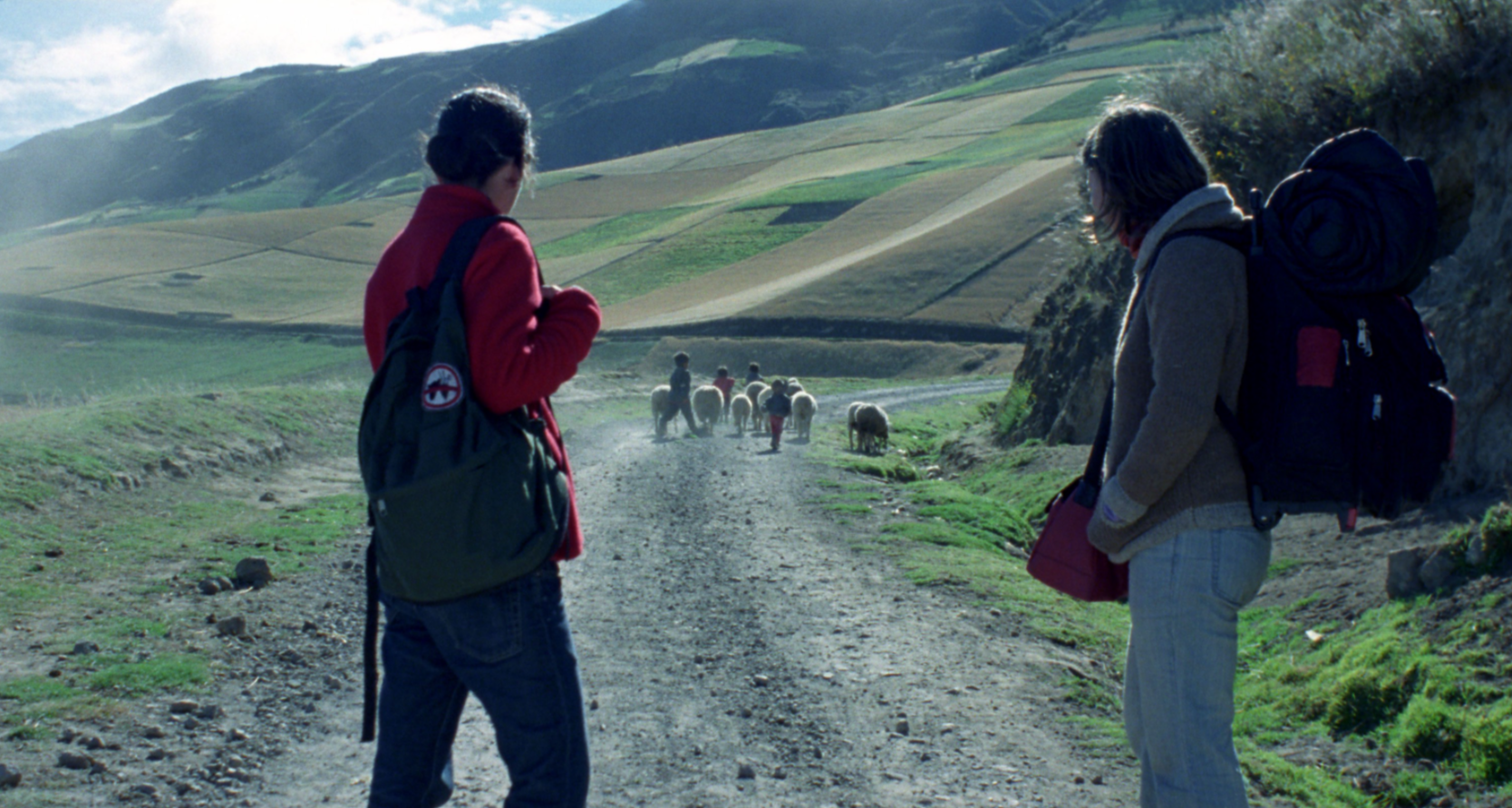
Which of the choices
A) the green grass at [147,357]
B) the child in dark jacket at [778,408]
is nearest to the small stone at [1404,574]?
the child in dark jacket at [778,408]

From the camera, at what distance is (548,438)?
279cm

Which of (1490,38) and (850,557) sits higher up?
(1490,38)

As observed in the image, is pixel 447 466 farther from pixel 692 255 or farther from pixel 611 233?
pixel 611 233

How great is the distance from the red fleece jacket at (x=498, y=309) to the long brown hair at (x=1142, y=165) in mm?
1524

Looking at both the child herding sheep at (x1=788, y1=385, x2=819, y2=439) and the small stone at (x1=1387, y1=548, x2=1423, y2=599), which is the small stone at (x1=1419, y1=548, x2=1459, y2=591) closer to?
the small stone at (x1=1387, y1=548, x2=1423, y2=599)

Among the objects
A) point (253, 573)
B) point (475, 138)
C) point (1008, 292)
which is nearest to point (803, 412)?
point (253, 573)

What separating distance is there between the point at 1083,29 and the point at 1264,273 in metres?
166

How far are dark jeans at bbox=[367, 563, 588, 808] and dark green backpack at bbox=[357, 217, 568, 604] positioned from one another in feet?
0.32

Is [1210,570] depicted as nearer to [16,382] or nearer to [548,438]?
[548,438]

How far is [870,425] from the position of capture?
1902 centimetres

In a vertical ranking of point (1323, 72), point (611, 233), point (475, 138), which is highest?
point (611, 233)

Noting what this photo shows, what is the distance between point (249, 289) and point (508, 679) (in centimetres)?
6886

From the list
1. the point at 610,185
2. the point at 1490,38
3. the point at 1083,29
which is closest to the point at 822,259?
the point at 610,185

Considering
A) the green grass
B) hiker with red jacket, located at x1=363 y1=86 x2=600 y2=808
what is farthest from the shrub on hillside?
the green grass
